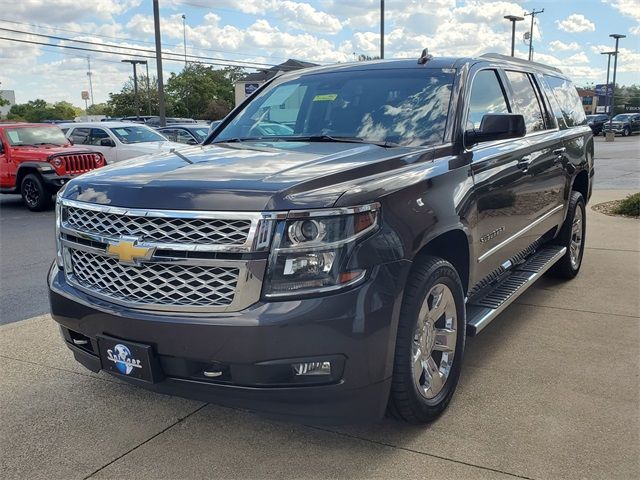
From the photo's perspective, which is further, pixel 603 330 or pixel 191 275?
pixel 603 330

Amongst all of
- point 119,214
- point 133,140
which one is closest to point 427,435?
point 119,214

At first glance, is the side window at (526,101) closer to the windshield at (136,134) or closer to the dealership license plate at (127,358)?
the dealership license plate at (127,358)

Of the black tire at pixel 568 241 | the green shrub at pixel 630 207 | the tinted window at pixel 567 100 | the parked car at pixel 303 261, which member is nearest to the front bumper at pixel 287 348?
the parked car at pixel 303 261

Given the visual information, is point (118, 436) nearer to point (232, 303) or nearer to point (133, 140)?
point (232, 303)

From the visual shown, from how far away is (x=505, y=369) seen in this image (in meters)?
4.09

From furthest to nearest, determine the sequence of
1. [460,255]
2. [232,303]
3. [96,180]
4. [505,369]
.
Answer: [505,369]
[460,255]
[96,180]
[232,303]

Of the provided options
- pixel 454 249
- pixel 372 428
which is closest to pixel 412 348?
pixel 372 428

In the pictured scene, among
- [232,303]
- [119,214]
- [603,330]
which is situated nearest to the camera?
[232,303]

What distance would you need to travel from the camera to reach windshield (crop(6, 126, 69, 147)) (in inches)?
542

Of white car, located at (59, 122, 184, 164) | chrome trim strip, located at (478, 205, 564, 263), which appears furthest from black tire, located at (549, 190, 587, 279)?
white car, located at (59, 122, 184, 164)

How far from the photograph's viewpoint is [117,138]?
15.3 meters

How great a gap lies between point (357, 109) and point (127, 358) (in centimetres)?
221

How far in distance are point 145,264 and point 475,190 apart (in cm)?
203

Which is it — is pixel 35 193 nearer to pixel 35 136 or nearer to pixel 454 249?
→ pixel 35 136
